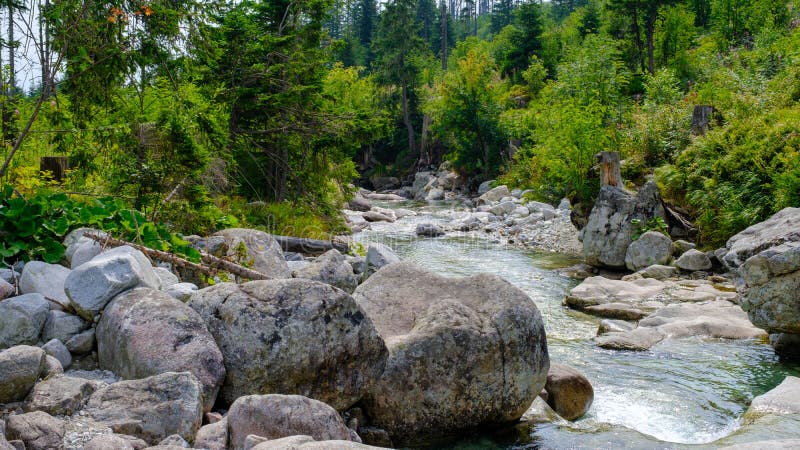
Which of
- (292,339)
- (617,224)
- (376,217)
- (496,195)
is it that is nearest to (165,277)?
(292,339)

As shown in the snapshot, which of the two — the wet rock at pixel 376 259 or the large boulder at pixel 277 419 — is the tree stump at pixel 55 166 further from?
the large boulder at pixel 277 419

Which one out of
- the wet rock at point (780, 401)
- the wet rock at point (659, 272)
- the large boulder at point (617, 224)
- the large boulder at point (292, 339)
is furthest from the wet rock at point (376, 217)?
the large boulder at point (292, 339)

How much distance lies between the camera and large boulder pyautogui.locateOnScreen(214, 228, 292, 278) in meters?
7.91

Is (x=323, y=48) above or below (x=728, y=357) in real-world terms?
above

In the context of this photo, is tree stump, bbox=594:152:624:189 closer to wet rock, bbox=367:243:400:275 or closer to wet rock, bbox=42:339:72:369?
wet rock, bbox=367:243:400:275

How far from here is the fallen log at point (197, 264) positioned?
20.2 feet

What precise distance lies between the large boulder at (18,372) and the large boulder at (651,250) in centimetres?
1240

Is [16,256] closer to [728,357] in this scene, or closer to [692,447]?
[692,447]

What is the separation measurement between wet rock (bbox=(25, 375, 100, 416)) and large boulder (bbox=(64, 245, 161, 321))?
0.96 m

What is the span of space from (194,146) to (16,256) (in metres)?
3.37

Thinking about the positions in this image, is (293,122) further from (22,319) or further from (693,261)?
(22,319)

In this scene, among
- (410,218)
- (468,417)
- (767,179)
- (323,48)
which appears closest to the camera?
(468,417)

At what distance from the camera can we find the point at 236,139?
14391mm

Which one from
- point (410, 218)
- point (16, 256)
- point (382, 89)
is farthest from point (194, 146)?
point (382, 89)
